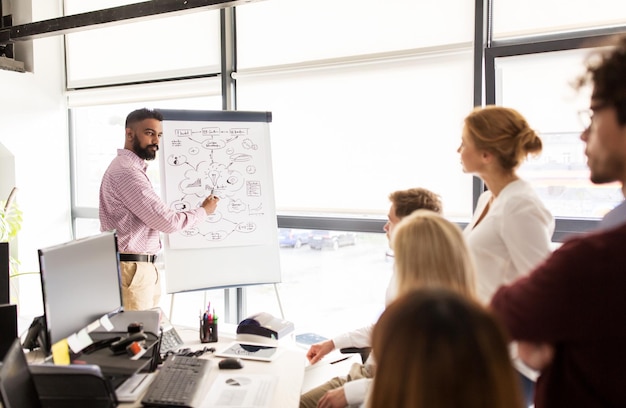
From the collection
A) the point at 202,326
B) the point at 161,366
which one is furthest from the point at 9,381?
the point at 202,326

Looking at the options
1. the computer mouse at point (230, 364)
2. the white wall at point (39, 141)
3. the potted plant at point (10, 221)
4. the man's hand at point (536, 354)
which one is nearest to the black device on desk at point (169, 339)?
the computer mouse at point (230, 364)

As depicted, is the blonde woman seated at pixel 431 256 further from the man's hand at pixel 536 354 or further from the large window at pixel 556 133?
the large window at pixel 556 133

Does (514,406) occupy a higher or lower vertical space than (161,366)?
higher

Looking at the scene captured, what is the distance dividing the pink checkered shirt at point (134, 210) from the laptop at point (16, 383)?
153 centimetres

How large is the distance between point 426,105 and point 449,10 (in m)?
0.58

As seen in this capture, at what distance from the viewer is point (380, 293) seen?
3504 mm

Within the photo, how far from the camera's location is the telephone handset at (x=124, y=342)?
5.43 ft

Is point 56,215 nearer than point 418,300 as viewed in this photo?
No

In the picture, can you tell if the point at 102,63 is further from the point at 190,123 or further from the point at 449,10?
the point at 449,10

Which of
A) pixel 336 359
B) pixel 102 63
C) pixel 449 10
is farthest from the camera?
pixel 102 63

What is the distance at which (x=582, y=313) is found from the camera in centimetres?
88

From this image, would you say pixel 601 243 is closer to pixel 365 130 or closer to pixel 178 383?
pixel 178 383


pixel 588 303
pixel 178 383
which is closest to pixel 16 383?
pixel 178 383

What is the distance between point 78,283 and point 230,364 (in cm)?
61
